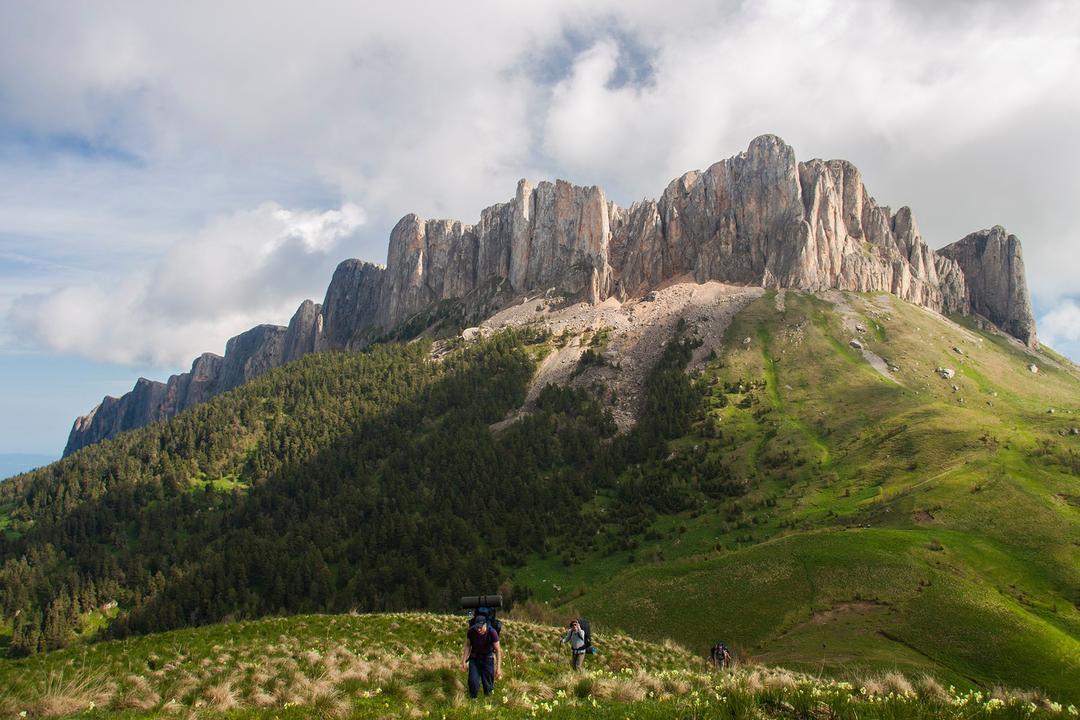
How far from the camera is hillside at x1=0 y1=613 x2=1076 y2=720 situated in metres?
14.1

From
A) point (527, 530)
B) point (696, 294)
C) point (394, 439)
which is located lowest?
point (527, 530)

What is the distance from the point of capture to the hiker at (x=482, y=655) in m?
17.1

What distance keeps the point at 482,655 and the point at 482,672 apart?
22.9 inches

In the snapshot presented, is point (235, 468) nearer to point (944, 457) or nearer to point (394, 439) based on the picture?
point (394, 439)

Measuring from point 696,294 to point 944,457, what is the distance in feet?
391

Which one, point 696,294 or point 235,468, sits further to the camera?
point 696,294

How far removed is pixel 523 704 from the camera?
15422 mm

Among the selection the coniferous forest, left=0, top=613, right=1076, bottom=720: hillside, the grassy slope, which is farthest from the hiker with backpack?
the coniferous forest

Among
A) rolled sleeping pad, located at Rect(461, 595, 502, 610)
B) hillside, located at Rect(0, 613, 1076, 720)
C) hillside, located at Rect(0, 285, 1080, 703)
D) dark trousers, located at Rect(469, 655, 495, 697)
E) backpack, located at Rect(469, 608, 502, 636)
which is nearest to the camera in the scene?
hillside, located at Rect(0, 613, 1076, 720)

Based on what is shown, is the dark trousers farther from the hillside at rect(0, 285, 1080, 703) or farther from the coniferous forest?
the coniferous forest

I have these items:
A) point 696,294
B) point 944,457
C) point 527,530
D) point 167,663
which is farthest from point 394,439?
point 167,663

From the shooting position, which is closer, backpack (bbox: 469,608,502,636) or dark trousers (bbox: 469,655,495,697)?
A: backpack (bbox: 469,608,502,636)

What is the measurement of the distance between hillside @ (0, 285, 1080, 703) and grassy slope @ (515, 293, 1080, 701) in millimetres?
307

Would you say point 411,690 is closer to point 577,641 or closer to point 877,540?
point 577,641
